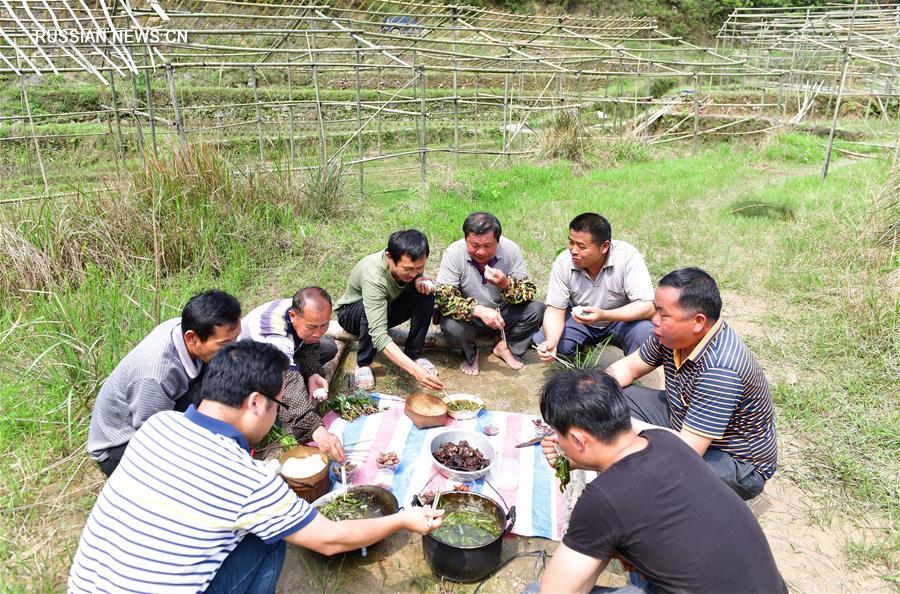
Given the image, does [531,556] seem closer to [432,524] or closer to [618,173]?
[432,524]

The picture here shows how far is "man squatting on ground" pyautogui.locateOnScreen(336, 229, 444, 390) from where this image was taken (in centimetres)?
385

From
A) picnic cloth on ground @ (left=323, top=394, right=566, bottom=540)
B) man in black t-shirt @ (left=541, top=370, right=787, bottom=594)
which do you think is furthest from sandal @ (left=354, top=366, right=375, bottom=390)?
man in black t-shirt @ (left=541, top=370, right=787, bottom=594)

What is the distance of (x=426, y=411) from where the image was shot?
3719 mm

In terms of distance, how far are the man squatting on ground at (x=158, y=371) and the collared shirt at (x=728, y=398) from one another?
220 cm

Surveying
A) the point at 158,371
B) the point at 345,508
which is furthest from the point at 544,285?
the point at 158,371

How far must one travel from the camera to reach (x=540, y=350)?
405 cm

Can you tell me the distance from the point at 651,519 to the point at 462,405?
2.21 metres

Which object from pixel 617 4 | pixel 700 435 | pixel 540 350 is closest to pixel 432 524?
pixel 700 435

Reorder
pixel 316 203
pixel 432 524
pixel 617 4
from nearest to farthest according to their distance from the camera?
1. pixel 432 524
2. pixel 316 203
3. pixel 617 4

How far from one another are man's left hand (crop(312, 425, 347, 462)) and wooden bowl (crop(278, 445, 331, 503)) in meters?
0.06

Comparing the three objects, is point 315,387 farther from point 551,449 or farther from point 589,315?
point 589,315

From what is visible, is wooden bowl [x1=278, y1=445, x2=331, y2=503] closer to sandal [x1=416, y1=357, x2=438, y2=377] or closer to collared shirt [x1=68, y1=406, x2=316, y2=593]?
collared shirt [x1=68, y1=406, x2=316, y2=593]

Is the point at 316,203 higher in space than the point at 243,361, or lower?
lower

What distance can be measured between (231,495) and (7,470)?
1854 mm
